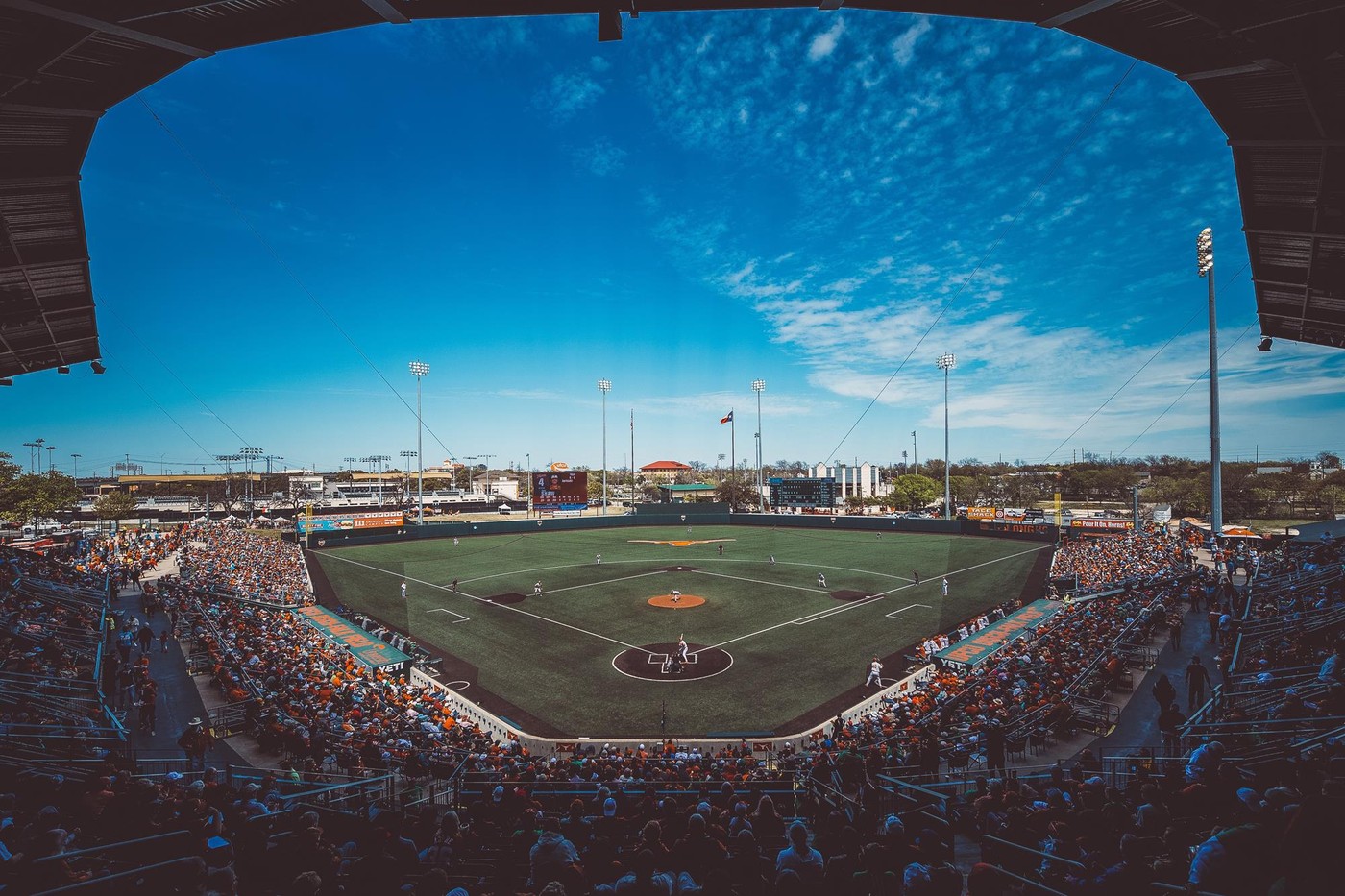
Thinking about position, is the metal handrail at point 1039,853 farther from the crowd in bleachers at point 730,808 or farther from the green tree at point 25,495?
the green tree at point 25,495

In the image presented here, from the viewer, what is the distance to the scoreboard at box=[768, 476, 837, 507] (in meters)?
71.6

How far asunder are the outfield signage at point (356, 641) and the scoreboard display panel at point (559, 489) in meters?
33.6

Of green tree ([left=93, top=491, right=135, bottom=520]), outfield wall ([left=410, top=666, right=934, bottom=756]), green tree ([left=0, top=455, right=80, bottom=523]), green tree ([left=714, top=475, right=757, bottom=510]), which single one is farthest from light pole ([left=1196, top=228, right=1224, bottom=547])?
green tree ([left=93, top=491, right=135, bottom=520])

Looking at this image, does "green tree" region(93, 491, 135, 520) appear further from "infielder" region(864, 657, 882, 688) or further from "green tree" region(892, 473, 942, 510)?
"green tree" region(892, 473, 942, 510)

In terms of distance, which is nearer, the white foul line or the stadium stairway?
the stadium stairway

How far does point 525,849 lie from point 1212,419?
1413 inches

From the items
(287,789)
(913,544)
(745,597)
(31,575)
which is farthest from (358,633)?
(913,544)

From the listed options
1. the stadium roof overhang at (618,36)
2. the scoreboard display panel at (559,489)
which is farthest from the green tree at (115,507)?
the stadium roof overhang at (618,36)

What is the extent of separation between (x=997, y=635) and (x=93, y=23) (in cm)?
2985

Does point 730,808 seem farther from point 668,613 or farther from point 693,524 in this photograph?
point 693,524

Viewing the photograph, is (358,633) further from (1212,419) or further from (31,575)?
(1212,419)

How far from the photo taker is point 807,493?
237ft

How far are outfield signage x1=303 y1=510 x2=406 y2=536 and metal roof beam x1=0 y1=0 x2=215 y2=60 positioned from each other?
58.6 m

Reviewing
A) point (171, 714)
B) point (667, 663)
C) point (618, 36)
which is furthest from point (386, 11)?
point (667, 663)
